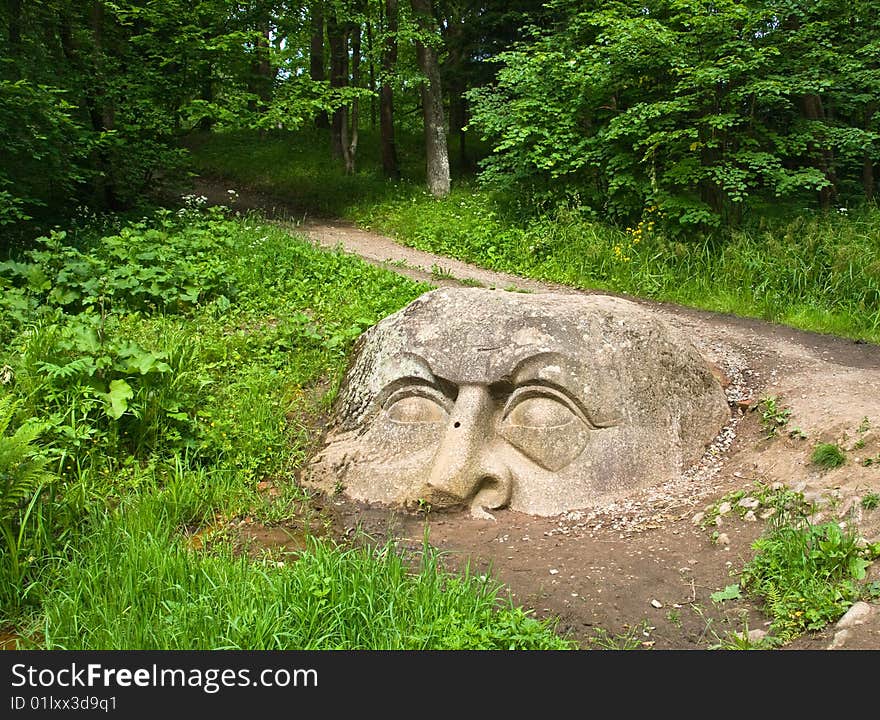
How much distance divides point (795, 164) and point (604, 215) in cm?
301

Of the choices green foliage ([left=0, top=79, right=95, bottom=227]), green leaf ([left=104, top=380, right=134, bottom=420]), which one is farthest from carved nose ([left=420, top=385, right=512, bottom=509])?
green foliage ([left=0, top=79, right=95, bottom=227])

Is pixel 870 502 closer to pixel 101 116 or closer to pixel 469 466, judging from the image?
pixel 469 466

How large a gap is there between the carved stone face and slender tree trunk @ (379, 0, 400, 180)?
10066mm

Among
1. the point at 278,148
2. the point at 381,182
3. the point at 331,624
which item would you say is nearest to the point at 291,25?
the point at 381,182

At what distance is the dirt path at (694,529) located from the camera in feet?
11.3

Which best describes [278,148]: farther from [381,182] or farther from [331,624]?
[331,624]

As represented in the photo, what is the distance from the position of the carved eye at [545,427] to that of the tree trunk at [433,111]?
986 cm

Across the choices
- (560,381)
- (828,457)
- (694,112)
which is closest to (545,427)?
(560,381)

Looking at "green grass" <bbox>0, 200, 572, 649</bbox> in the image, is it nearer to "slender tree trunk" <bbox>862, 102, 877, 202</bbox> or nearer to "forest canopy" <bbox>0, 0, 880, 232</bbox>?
"forest canopy" <bbox>0, 0, 880, 232</bbox>

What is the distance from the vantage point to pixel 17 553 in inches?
144

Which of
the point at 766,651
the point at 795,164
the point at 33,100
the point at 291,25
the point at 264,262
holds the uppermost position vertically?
the point at 291,25

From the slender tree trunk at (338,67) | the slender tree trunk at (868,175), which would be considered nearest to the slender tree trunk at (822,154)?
the slender tree trunk at (868,175)

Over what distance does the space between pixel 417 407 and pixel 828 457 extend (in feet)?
8.59

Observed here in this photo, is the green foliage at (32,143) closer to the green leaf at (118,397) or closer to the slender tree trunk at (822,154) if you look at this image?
the green leaf at (118,397)
